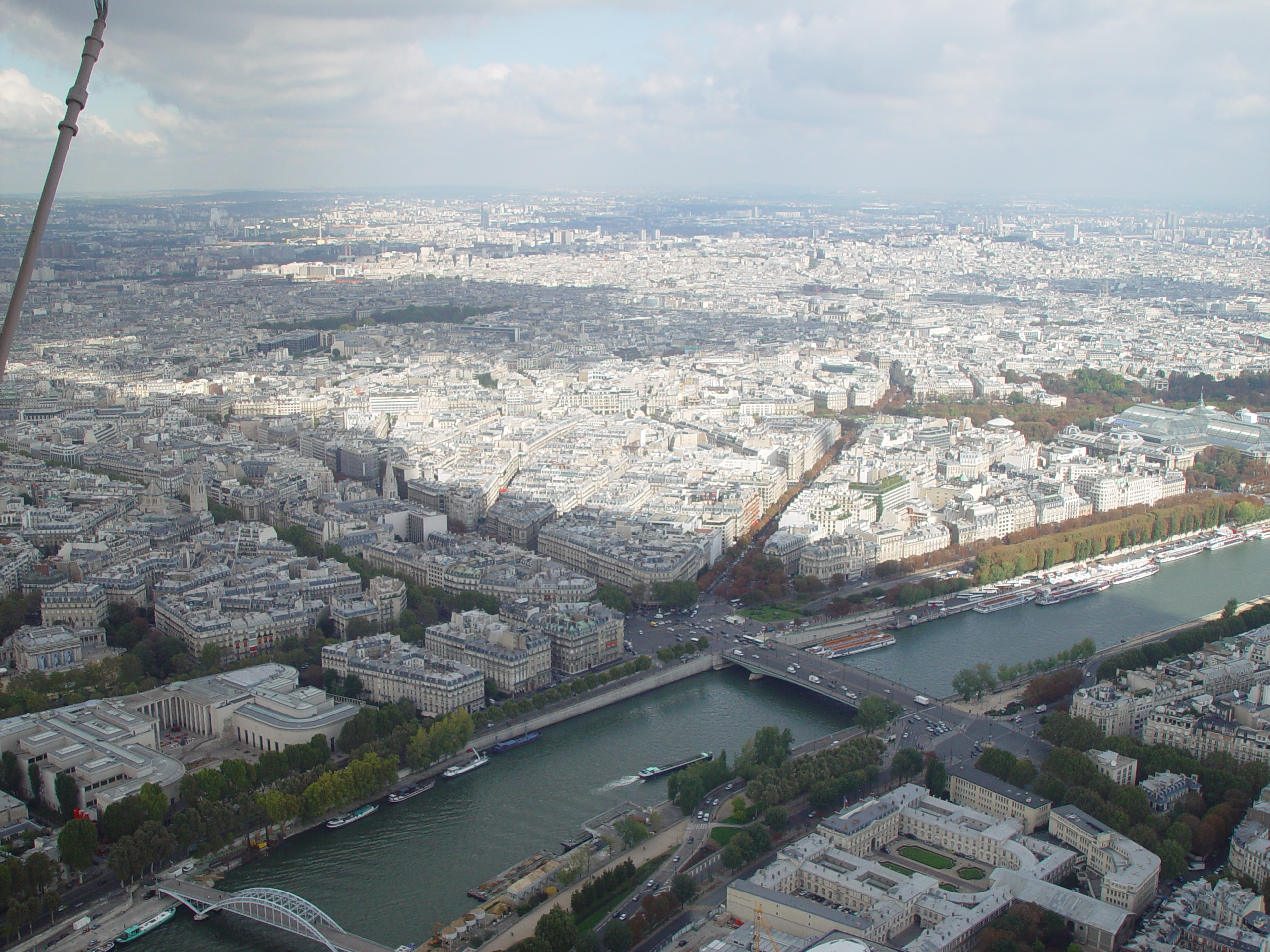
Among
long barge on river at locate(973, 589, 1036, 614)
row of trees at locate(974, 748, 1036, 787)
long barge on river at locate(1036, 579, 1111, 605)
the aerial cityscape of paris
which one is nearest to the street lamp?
the aerial cityscape of paris

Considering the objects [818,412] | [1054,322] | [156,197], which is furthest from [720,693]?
[156,197]

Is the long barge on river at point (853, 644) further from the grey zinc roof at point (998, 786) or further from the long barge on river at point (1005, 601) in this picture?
the grey zinc roof at point (998, 786)

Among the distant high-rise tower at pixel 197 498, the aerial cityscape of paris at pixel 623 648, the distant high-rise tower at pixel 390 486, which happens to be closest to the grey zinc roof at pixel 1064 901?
the aerial cityscape of paris at pixel 623 648

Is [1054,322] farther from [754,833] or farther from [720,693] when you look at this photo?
[754,833]

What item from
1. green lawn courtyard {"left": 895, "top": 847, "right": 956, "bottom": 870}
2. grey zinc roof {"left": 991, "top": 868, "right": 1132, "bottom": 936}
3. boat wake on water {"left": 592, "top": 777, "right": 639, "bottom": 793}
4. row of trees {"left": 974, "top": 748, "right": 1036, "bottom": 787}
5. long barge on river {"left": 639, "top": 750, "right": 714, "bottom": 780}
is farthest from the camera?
long barge on river {"left": 639, "top": 750, "right": 714, "bottom": 780}

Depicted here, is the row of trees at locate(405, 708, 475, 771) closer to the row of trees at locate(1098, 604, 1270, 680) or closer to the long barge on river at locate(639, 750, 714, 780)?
the long barge on river at locate(639, 750, 714, 780)

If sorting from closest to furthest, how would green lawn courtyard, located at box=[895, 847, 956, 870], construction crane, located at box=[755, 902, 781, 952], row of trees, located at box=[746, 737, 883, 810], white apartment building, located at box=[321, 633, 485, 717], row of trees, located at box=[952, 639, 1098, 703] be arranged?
1. construction crane, located at box=[755, 902, 781, 952]
2. green lawn courtyard, located at box=[895, 847, 956, 870]
3. row of trees, located at box=[746, 737, 883, 810]
4. white apartment building, located at box=[321, 633, 485, 717]
5. row of trees, located at box=[952, 639, 1098, 703]
